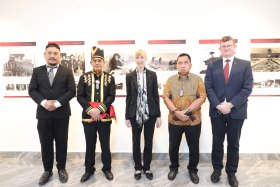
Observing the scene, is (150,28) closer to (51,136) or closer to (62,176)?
(51,136)

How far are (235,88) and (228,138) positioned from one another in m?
0.63

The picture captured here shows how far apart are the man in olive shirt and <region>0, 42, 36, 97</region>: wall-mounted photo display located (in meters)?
2.36

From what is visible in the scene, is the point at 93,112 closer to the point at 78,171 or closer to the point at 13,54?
the point at 78,171

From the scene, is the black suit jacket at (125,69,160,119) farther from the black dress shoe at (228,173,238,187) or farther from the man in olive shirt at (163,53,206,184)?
the black dress shoe at (228,173,238,187)

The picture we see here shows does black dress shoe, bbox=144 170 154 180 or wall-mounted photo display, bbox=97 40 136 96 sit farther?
wall-mounted photo display, bbox=97 40 136 96

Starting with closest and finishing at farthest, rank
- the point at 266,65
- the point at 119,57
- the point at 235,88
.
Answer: the point at 235,88 → the point at 266,65 → the point at 119,57

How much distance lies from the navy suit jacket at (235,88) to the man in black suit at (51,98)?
1.81 meters

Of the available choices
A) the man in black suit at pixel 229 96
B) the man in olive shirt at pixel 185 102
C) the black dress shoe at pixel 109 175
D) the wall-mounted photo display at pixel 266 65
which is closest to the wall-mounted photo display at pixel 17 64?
the black dress shoe at pixel 109 175

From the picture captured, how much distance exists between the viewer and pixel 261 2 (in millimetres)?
3660

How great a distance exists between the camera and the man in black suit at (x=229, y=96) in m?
2.81

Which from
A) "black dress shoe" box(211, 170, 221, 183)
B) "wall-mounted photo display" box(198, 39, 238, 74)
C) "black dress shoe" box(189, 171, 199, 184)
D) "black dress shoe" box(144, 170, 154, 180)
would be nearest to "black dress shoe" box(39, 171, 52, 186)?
"black dress shoe" box(144, 170, 154, 180)

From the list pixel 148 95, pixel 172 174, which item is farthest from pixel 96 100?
pixel 172 174

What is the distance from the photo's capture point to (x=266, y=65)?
12.2ft

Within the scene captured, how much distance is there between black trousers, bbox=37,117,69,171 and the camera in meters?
3.00
